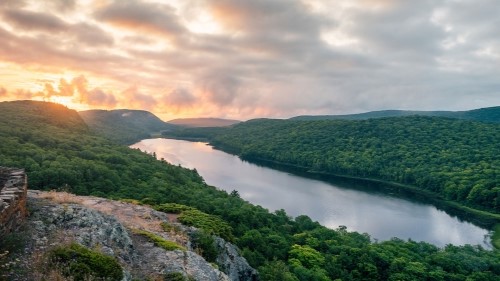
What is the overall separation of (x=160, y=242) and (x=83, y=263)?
6.13 metres

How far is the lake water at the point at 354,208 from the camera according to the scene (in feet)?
294

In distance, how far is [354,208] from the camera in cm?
10856

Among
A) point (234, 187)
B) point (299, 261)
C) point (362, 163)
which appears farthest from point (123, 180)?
point (362, 163)

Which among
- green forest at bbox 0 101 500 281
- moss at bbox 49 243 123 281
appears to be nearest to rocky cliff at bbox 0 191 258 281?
moss at bbox 49 243 123 281

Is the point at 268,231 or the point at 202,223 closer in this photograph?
the point at 202,223

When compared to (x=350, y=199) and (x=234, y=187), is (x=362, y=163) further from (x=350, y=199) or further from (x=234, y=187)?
(x=234, y=187)

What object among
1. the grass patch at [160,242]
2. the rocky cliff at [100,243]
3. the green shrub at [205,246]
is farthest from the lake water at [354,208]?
the rocky cliff at [100,243]

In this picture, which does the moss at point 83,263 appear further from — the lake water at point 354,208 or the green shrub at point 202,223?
the lake water at point 354,208

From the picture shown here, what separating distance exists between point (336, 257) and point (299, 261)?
32.6 feet

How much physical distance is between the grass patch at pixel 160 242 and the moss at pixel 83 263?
14.4 ft

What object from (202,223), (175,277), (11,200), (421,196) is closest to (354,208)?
(421,196)

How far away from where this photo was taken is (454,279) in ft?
172

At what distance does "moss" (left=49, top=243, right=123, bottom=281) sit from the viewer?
12.6m

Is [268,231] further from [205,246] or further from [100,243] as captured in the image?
[100,243]
